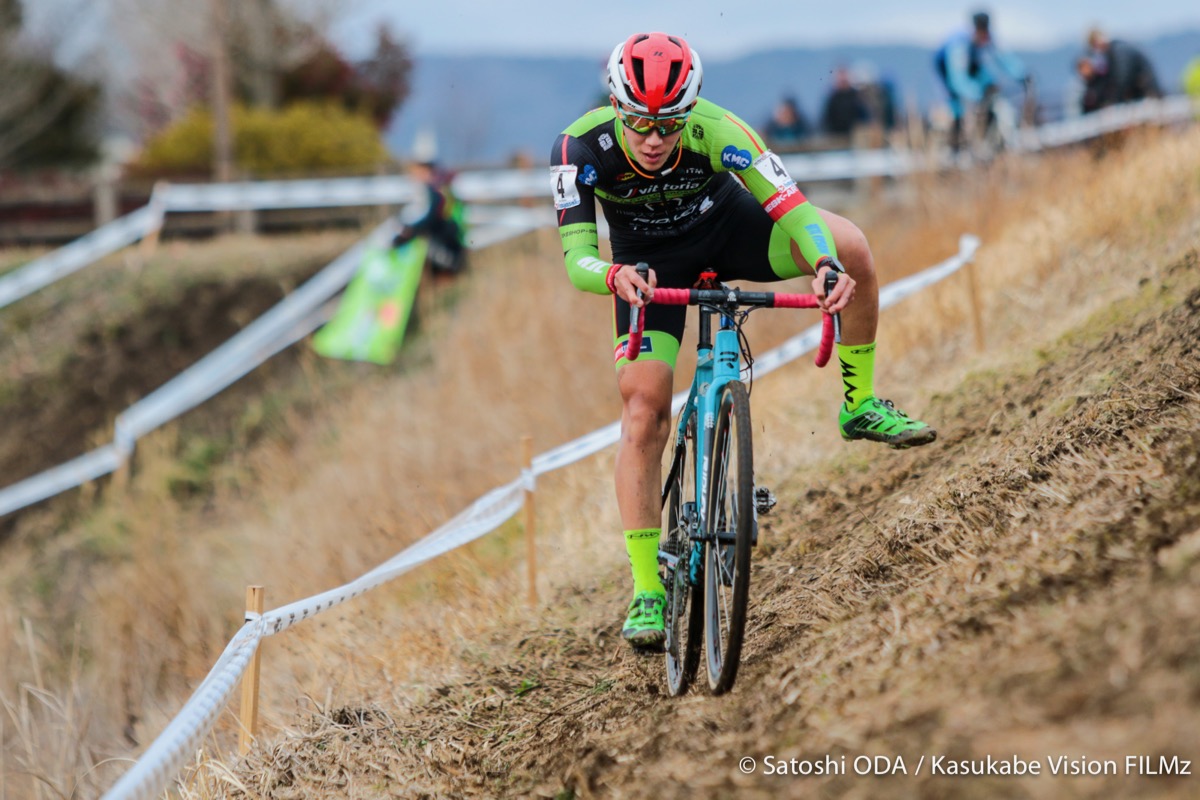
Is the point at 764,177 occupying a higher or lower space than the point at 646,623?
higher

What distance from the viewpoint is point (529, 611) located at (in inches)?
268

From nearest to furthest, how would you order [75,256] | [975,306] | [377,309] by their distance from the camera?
1. [975,306]
2. [377,309]
3. [75,256]

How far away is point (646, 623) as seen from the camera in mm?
4820

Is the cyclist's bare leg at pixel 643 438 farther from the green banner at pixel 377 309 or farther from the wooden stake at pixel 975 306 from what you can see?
the green banner at pixel 377 309

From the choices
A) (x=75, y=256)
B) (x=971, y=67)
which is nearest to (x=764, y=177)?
(x=971, y=67)

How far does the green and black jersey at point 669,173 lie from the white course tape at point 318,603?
1.79 meters

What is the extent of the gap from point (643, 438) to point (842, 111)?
49.7 ft

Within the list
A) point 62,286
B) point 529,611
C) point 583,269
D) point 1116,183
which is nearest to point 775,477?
point 529,611

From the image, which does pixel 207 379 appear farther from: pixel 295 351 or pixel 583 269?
pixel 583 269

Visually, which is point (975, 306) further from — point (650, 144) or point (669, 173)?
point (650, 144)

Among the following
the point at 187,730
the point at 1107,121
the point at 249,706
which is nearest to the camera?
the point at 187,730

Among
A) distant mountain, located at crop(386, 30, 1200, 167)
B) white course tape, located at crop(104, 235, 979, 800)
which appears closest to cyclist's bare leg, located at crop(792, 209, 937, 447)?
white course tape, located at crop(104, 235, 979, 800)

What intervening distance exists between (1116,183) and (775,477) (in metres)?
4.67

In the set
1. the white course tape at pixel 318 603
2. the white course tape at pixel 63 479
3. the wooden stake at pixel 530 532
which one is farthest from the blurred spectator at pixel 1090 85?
the white course tape at pixel 63 479
